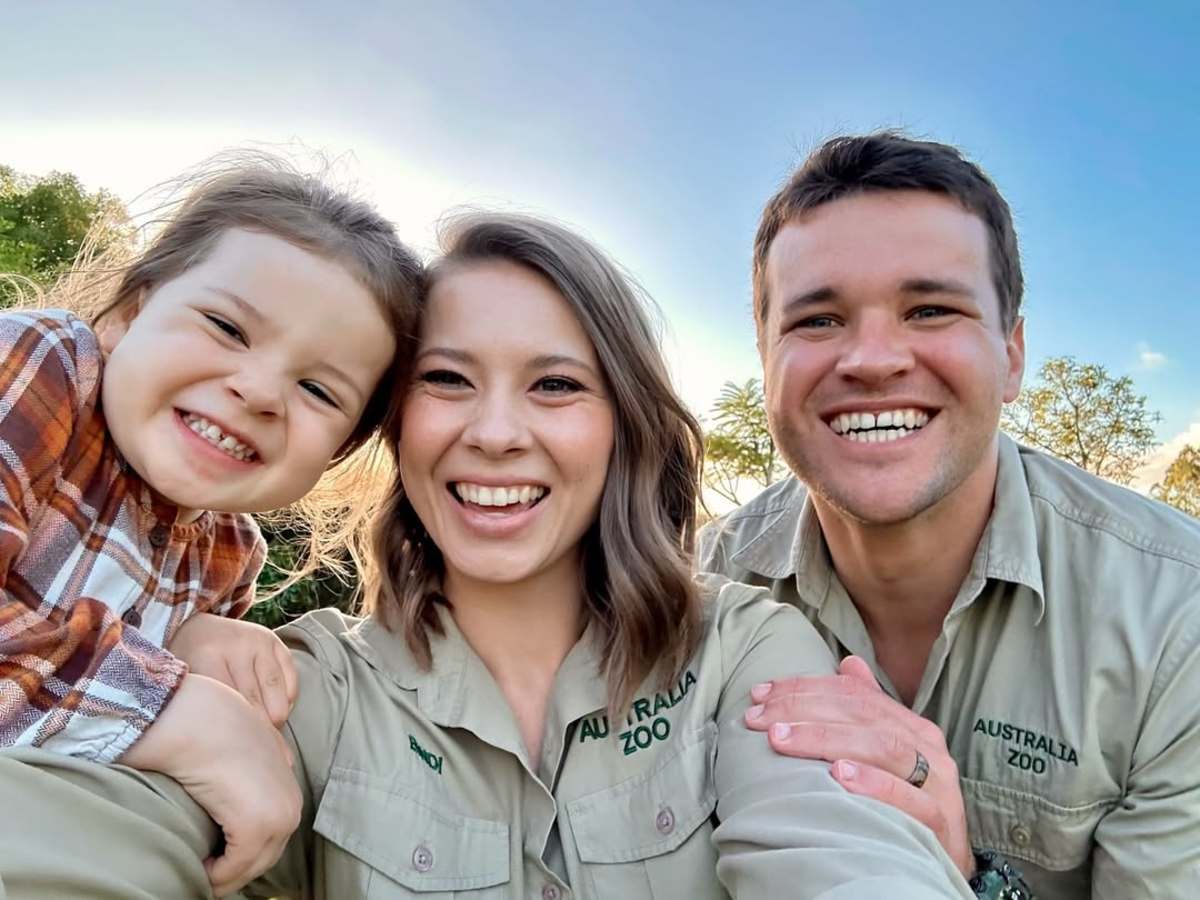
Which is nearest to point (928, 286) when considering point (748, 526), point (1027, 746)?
point (748, 526)

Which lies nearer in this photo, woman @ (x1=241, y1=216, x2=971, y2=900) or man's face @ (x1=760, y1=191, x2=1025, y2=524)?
woman @ (x1=241, y1=216, x2=971, y2=900)

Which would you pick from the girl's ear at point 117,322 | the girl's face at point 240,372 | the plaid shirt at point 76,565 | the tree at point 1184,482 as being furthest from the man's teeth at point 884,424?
the tree at point 1184,482

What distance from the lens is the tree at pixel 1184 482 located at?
50.4 feet

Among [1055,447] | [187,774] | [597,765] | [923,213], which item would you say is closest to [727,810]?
[597,765]

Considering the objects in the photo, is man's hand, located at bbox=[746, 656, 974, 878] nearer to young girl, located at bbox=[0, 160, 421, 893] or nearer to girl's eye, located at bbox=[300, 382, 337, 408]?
young girl, located at bbox=[0, 160, 421, 893]

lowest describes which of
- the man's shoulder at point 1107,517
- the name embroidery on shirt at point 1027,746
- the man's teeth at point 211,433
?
the name embroidery on shirt at point 1027,746

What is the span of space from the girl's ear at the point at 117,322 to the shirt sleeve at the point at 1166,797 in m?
2.64

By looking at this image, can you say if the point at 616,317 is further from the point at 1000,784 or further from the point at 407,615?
the point at 1000,784

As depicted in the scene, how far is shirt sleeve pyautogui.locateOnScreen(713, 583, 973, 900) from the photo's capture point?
1472 millimetres

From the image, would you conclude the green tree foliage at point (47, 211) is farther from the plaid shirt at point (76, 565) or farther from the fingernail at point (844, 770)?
the fingernail at point (844, 770)

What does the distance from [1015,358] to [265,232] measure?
2.39 meters

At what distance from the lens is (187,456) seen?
1.96 m

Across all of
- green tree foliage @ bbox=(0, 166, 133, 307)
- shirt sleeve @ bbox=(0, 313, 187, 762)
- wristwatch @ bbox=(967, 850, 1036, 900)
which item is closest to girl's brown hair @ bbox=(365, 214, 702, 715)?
shirt sleeve @ bbox=(0, 313, 187, 762)

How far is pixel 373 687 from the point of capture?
2.19 m
